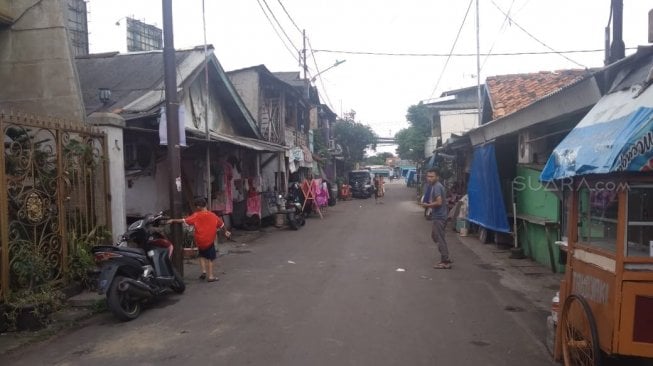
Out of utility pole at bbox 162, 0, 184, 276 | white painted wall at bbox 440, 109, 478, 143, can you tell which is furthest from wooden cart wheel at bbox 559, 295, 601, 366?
white painted wall at bbox 440, 109, 478, 143

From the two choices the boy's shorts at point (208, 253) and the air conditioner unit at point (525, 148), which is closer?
the boy's shorts at point (208, 253)

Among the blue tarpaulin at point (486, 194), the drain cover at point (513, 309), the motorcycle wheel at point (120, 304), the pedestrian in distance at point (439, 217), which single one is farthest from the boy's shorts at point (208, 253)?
the blue tarpaulin at point (486, 194)

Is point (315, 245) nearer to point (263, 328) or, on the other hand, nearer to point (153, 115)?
point (153, 115)

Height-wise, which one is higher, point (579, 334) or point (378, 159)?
point (378, 159)

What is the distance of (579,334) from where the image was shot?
445 cm

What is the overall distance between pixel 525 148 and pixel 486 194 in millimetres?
1902

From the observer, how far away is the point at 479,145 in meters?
15.3

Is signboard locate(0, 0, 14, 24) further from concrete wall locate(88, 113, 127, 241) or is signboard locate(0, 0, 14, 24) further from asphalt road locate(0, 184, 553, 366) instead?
asphalt road locate(0, 184, 553, 366)

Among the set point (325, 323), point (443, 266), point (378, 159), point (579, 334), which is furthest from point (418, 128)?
point (378, 159)

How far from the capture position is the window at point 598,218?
4.10m

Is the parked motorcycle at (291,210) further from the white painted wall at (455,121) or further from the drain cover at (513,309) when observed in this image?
the white painted wall at (455,121)

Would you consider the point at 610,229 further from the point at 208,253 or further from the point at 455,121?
the point at 455,121

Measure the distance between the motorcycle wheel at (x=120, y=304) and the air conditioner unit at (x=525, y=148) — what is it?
8.86 meters

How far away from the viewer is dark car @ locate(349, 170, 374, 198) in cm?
4197
